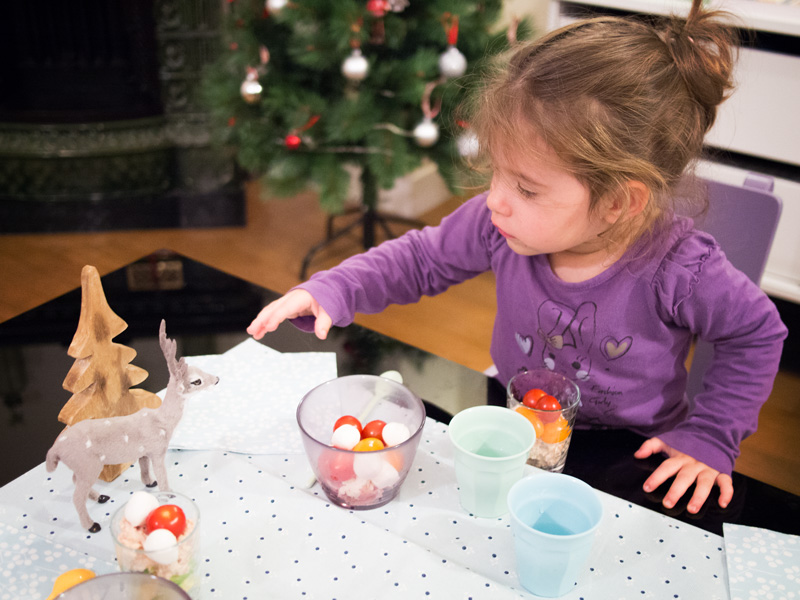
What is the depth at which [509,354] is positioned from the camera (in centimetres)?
113

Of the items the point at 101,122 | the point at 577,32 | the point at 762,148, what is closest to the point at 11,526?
the point at 577,32

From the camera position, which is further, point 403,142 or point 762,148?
point 403,142

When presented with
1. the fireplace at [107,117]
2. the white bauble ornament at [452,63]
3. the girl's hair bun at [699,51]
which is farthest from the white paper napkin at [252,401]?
the fireplace at [107,117]

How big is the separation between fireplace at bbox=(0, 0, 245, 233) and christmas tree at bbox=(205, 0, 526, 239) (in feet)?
2.25

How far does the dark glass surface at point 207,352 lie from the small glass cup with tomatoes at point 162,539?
227 millimetres

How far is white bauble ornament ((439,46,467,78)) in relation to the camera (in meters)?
2.12

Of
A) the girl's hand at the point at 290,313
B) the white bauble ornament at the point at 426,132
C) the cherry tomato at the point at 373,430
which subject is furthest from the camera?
the white bauble ornament at the point at 426,132

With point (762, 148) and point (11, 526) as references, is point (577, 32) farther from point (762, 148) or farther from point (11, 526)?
point (762, 148)

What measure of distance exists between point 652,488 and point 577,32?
0.52 m

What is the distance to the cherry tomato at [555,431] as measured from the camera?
0.81 meters

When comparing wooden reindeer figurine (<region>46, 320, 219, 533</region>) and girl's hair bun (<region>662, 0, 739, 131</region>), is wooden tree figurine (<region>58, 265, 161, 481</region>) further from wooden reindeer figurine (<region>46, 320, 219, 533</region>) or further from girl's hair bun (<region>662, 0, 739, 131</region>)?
girl's hair bun (<region>662, 0, 739, 131</region>)

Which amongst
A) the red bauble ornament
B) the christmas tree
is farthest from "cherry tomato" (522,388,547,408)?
the red bauble ornament

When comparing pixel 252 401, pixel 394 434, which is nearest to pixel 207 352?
pixel 252 401

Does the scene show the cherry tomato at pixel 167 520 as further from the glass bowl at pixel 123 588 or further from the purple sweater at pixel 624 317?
the purple sweater at pixel 624 317
